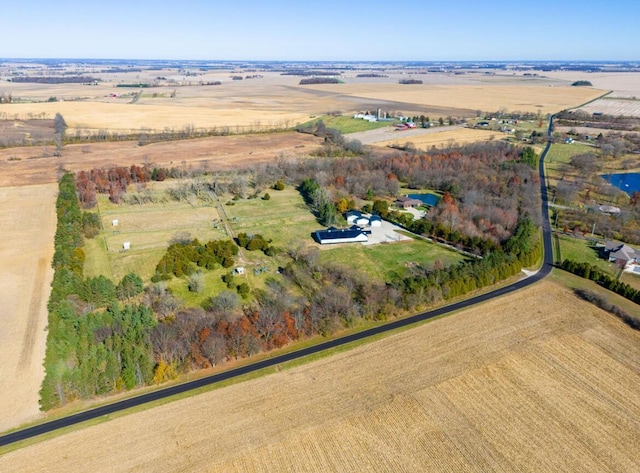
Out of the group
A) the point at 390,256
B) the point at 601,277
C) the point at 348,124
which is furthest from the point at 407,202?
the point at 348,124

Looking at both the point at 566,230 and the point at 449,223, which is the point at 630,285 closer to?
the point at 566,230

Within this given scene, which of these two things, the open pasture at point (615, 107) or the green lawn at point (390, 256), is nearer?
the green lawn at point (390, 256)

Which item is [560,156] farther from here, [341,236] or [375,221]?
[341,236]

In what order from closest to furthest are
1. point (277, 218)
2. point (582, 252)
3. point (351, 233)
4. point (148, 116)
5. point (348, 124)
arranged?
1. point (582, 252)
2. point (351, 233)
3. point (277, 218)
4. point (348, 124)
5. point (148, 116)

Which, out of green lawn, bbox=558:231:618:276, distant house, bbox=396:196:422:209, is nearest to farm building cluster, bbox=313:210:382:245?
distant house, bbox=396:196:422:209

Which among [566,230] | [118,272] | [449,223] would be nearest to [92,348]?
[118,272]

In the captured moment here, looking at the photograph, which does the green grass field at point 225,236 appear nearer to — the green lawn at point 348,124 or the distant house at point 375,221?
the distant house at point 375,221

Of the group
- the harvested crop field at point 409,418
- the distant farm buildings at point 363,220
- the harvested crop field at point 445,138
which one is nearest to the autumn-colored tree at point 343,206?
the distant farm buildings at point 363,220
